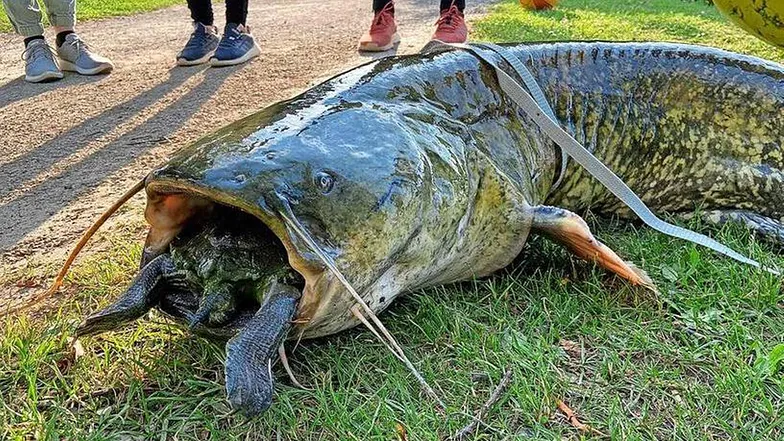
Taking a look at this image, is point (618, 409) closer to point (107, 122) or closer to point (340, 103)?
point (340, 103)

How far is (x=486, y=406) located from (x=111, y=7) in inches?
380

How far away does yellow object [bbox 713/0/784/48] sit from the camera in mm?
1470

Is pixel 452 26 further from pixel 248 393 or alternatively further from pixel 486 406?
pixel 248 393

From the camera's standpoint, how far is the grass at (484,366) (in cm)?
181

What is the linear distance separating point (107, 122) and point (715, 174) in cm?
327

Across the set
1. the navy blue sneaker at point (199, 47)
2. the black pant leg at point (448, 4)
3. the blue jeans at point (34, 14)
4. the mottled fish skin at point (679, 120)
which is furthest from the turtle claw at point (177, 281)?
the black pant leg at point (448, 4)

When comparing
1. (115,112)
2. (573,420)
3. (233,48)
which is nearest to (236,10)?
(233,48)

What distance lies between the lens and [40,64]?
553cm

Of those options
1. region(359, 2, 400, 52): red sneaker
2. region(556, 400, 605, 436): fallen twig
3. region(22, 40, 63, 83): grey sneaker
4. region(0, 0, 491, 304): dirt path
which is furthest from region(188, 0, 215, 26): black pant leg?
region(556, 400, 605, 436): fallen twig

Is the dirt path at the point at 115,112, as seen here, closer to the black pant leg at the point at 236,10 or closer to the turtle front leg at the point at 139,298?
the black pant leg at the point at 236,10

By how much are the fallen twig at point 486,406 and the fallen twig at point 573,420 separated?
0.13m

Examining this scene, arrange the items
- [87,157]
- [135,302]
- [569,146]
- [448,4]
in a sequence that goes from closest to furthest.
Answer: [135,302] < [569,146] < [87,157] < [448,4]

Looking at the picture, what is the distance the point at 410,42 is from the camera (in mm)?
6824

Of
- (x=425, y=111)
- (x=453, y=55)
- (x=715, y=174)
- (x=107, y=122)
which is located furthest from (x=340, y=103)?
(x=107, y=122)
